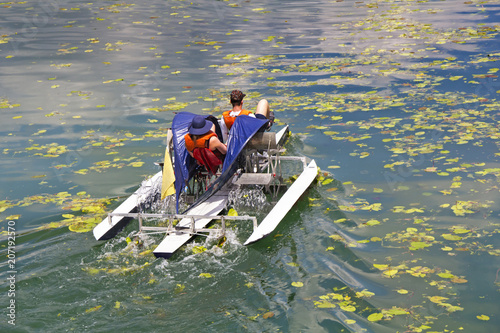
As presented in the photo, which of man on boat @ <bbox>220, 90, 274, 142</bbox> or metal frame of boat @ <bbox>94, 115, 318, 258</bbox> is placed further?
man on boat @ <bbox>220, 90, 274, 142</bbox>

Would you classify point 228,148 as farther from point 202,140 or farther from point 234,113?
point 234,113

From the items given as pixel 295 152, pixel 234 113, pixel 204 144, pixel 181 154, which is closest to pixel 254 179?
pixel 204 144

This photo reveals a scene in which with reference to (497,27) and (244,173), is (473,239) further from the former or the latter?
(497,27)

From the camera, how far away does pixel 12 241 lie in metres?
Answer: 8.77

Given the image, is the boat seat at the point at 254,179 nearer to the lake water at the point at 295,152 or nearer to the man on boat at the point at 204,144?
the man on boat at the point at 204,144

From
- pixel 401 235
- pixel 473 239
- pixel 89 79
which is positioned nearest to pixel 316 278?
pixel 401 235

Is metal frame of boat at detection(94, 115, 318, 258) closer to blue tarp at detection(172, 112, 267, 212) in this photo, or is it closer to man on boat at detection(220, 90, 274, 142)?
blue tarp at detection(172, 112, 267, 212)

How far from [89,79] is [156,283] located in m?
12.7

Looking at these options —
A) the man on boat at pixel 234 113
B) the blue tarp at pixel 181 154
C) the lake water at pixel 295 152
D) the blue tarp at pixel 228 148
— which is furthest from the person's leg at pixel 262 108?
the lake water at pixel 295 152

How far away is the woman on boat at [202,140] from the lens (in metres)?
9.10

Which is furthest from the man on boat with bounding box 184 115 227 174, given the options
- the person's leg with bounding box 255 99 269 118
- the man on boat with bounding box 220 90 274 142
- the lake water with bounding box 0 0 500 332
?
the person's leg with bounding box 255 99 269 118

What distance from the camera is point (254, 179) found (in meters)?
9.42

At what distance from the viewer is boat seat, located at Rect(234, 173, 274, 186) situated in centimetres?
928

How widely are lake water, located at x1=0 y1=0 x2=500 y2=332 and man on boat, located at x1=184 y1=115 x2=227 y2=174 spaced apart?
1440mm
